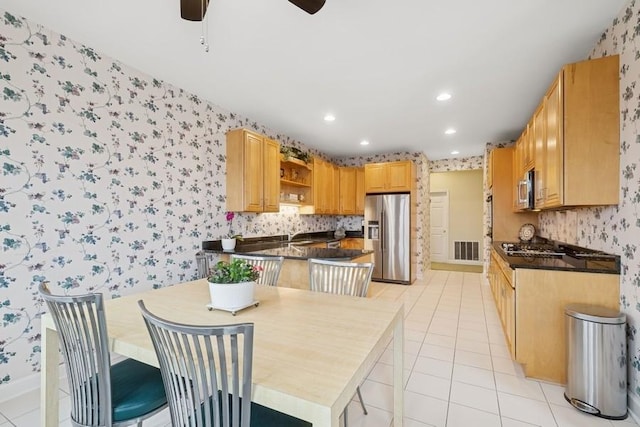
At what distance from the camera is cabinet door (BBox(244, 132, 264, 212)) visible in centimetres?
364

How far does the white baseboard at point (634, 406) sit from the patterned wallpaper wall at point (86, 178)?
3.73m

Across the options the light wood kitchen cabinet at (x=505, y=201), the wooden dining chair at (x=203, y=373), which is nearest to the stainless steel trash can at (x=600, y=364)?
the wooden dining chair at (x=203, y=373)

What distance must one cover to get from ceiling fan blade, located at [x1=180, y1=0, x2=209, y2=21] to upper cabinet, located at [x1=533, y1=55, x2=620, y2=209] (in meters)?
2.49

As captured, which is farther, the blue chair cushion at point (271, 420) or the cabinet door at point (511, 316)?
the cabinet door at point (511, 316)

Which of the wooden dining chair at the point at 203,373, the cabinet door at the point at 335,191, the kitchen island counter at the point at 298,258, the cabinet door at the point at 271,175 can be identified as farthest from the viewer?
the cabinet door at the point at 335,191

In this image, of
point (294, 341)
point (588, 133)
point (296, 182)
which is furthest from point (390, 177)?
point (294, 341)

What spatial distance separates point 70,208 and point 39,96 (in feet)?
2.76

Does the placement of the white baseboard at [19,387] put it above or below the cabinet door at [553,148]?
below

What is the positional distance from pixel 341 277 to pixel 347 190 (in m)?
4.27

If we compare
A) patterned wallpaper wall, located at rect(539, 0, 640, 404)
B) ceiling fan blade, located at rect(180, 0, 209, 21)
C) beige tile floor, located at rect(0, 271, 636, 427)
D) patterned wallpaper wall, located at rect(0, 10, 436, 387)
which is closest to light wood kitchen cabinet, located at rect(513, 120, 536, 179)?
patterned wallpaper wall, located at rect(539, 0, 640, 404)

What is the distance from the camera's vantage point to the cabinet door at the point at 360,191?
20.3ft

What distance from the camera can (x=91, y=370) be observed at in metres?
1.19

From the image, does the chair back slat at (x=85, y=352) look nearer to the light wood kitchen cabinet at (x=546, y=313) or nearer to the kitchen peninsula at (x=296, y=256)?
the kitchen peninsula at (x=296, y=256)

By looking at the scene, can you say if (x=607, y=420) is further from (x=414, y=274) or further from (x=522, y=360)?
(x=414, y=274)
